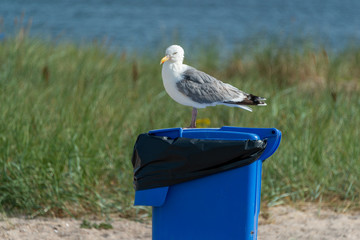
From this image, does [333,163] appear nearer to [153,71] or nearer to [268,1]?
[153,71]

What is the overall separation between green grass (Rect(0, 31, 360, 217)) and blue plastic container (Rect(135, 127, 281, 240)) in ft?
5.18

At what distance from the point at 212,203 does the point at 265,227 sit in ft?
5.48

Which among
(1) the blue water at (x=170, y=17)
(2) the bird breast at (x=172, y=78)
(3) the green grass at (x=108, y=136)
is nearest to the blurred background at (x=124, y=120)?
(3) the green grass at (x=108, y=136)

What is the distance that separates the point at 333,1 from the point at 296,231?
41689 mm

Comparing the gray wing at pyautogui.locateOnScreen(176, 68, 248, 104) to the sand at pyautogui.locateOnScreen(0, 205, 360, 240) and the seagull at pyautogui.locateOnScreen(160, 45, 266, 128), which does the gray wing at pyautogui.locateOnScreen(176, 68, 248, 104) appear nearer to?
the seagull at pyautogui.locateOnScreen(160, 45, 266, 128)

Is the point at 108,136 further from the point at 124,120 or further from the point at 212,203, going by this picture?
the point at 212,203

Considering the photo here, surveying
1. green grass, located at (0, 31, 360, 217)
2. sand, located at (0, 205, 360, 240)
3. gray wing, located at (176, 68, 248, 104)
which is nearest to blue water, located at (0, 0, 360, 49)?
green grass, located at (0, 31, 360, 217)

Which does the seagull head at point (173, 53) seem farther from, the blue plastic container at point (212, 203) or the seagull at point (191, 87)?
the blue plastic container at point (212, 203)

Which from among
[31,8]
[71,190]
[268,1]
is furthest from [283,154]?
[268,1]

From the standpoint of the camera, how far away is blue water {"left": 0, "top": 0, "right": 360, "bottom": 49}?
18.2 meters

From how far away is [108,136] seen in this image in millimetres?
4910

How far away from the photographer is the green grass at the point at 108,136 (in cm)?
435

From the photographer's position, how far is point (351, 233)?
164 inches

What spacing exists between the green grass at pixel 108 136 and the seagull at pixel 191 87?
5.77 ft
